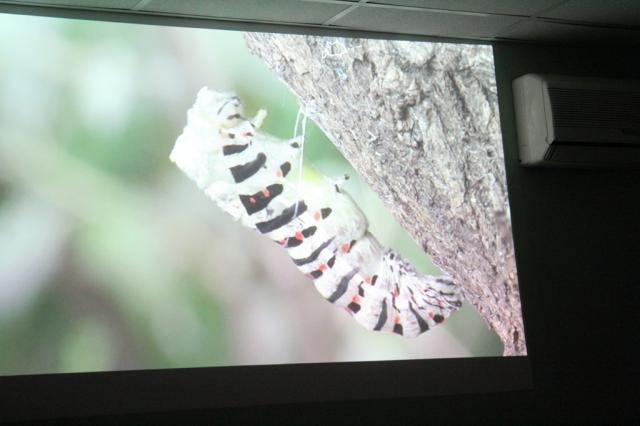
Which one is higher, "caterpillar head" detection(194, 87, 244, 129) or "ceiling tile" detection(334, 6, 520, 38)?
"ceiling tile" detection(334, 6, 520, 38)

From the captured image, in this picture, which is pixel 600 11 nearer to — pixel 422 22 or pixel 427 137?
pixel 422 22

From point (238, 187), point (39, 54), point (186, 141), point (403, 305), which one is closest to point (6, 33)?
point (39, 54)

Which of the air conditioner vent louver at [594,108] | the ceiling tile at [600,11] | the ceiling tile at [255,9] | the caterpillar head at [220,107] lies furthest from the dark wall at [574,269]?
the caterpillar head at [220,107]

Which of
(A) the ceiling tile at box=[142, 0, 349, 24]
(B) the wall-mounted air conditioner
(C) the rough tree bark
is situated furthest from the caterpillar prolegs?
(B) the wall-mounted air conditioner

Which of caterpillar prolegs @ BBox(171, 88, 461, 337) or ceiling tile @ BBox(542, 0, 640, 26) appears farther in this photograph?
ceiling tile @ BBox(542, 0, 640, 26)

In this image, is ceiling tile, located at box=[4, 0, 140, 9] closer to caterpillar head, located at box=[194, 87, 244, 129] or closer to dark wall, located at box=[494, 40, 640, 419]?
caterpillar head, located at box=[194, 87, 244, 129]

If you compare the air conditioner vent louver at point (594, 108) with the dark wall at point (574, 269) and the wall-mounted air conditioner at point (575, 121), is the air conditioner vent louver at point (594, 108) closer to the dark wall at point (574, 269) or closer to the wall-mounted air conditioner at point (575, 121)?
the wall-mounted air conditioner at point (575, 121)
